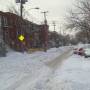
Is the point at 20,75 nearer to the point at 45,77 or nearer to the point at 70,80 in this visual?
the point at 45,77

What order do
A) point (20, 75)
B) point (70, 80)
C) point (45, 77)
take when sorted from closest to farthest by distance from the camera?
point (70, 80), point (45, 77), point (20, 75)

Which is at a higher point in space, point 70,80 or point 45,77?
point 70,80

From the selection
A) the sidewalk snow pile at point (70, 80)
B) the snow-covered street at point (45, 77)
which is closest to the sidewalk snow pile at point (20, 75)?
the snow-covered street at point (45, 77)

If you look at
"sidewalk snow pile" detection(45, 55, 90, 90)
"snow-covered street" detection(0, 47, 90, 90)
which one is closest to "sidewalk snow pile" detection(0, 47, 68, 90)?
"snow-covered street" detection(0, 47, 90, 90)

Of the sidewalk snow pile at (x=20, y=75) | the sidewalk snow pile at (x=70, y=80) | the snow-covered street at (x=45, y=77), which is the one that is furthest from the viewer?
the sidewalk snow pile at (x=20, y=75)

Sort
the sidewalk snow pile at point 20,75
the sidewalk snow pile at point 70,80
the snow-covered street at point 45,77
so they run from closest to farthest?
the sidewalk snow pile at point 70,80 → the snow-covered street at point 45,77 → the sidewalk snow pile at point 20,75

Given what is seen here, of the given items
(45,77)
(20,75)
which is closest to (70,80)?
(45,77)

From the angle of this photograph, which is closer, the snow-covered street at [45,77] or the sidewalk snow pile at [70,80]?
the sidewalk snow pile at [70,80]

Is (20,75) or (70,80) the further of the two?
(20,75)

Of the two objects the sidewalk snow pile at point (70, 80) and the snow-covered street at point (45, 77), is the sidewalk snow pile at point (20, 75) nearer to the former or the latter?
the snow-covered street at point (45, 77)

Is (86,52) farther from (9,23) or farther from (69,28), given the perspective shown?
(9,23)

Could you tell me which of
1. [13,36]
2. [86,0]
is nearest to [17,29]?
[13,36]

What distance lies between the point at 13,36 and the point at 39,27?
34.7m

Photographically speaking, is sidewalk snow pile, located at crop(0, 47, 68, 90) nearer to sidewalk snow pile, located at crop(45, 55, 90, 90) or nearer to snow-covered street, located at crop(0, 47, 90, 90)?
snow-covered street, located at crop(0, 47, 90, 90)
